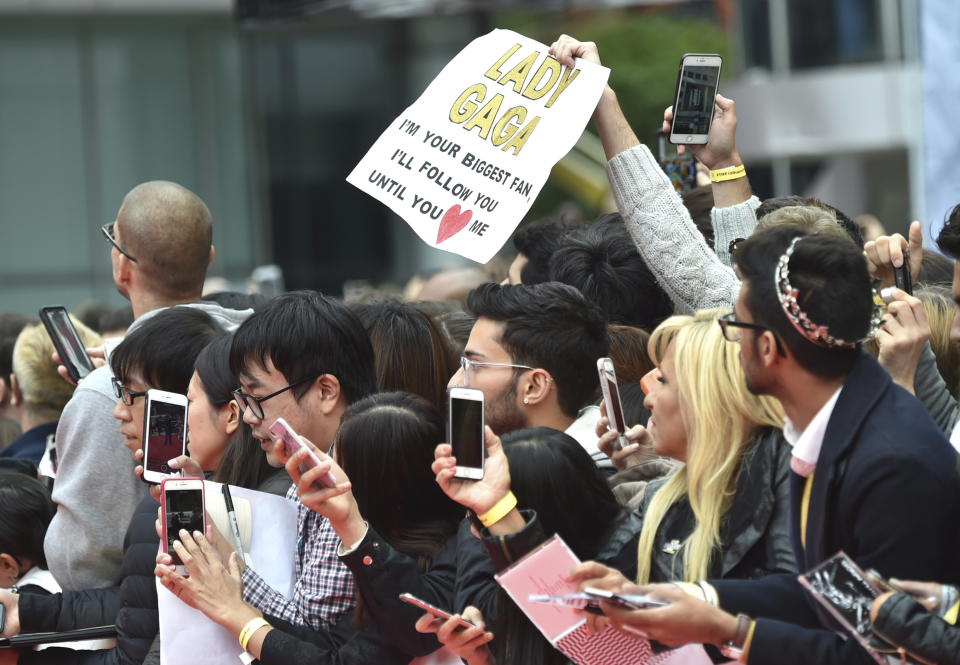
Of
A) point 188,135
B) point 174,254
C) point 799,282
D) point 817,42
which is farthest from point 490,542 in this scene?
point 817,42

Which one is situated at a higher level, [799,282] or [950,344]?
[799,282]

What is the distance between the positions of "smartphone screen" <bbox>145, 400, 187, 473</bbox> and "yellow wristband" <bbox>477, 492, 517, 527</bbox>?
1.44 metres

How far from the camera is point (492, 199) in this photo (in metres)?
4.97

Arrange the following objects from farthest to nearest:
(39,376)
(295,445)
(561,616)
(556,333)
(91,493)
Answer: (39,376) → (91,493) → (556,333) → (295,445) → (561,616)

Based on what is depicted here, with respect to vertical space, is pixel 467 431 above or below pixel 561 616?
above

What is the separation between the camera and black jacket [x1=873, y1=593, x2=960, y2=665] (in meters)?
2.96

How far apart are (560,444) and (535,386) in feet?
2.62

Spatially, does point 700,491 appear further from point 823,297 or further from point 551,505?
Result: point 823,297

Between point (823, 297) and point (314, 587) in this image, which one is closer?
point (823, 297)

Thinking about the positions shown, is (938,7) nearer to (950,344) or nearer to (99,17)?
(950,344)

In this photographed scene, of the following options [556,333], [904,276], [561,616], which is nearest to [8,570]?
[556,333]

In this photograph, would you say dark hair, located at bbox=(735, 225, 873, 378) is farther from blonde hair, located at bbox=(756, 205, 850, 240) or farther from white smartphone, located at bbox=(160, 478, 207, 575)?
white smartphone, located at bbox=(160, 478, 207, 575)

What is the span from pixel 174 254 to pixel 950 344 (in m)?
2.85

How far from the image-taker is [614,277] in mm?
5645
